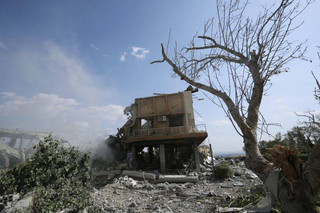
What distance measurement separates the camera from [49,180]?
236 inches

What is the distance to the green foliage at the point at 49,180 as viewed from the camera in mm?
5203

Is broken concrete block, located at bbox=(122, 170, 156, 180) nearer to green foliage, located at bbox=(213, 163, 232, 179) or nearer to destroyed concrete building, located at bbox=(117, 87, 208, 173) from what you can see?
destroyed concrete building, located at bbox=(117, 87, 208, 173)

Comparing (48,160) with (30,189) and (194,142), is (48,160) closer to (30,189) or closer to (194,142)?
(30,189)

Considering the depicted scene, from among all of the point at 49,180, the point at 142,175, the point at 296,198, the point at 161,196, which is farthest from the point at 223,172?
the point at 296,198

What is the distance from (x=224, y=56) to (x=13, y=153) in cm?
3456

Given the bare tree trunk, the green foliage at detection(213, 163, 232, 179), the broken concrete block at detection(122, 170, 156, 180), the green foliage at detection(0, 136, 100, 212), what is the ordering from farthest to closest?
the green foliage at detection(213, 163, 232, 179), the broken concrete block at detection(122, 170, 156, 180), the green foliage at detection(0, 136, 100, 212), the bare tree trunk

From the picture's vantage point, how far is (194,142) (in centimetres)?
1673

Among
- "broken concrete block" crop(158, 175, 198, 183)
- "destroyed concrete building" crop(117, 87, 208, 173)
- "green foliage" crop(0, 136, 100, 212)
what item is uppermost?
"destroyed concrete building" crop(117, 87, 208, 173)

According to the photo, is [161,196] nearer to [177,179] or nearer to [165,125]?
[177,179]

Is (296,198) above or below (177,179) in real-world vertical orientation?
above

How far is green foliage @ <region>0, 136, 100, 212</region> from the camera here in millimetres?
5203

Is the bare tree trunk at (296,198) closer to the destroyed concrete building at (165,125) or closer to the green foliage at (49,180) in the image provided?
the green foliage at (49,180)

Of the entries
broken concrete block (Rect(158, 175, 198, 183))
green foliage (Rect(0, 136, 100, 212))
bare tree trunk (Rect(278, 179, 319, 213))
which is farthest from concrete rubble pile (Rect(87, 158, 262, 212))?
bare tree trunk (Rect(278, 179, 319, 213))

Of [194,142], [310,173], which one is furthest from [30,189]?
[194,142]
